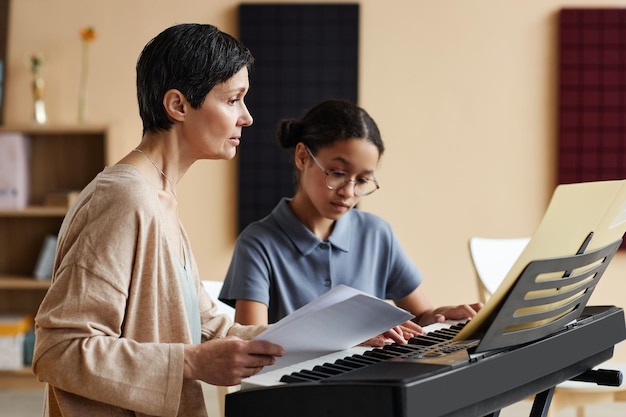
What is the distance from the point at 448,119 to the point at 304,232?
267 centimetres

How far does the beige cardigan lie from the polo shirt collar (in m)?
0.86

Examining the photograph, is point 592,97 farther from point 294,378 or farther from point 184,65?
point 294,378

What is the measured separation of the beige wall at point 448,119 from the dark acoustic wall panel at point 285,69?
0.11 m

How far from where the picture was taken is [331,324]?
132 cm

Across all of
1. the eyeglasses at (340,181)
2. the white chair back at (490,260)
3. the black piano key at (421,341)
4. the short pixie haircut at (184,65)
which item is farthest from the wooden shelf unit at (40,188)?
the black piano key at (421,341)

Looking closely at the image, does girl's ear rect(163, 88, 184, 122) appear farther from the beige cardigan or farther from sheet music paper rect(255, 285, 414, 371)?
sheet music paper rect(255, 285, 414, 371)

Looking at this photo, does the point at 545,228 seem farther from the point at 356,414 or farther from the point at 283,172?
the point at 283,172

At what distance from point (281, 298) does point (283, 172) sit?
2581 mm

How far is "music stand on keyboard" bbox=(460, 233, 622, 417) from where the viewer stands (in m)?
1.27

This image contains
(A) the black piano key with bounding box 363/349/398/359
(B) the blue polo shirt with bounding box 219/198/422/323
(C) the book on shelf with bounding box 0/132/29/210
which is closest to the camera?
(A) the black piano key with bounding box 363/349/398/359

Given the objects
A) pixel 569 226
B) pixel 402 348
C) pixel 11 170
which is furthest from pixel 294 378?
pixel 11 170

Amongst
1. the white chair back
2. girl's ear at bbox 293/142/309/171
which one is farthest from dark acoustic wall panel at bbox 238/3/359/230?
girl's ear at bbox 293/142/309/171

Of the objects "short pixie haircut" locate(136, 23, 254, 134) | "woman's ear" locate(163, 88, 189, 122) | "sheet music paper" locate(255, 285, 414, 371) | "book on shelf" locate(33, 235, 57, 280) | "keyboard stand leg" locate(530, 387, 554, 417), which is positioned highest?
"short pixie haircut" locate(136, 23, 254, 134)

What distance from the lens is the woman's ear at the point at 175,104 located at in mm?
1526
